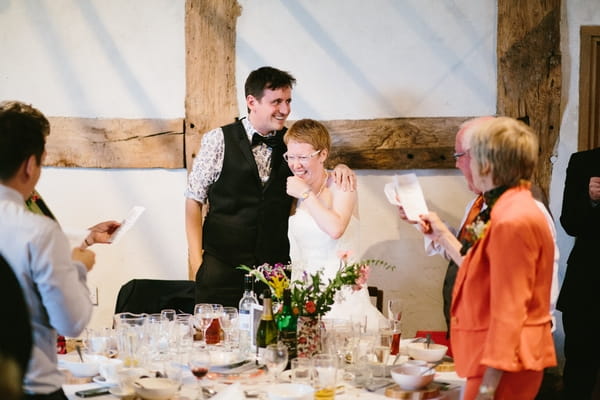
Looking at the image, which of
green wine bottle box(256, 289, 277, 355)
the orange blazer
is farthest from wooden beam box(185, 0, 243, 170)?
the orange blazer

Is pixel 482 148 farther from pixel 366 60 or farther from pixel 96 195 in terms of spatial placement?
pixel 96 195

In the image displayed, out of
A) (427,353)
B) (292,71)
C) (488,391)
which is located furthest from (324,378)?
(292,71)

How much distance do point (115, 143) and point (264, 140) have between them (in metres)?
1.21

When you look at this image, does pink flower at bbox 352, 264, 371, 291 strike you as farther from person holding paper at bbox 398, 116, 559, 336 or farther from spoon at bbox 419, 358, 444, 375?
spoon at bbox 419, 358, 444, 375

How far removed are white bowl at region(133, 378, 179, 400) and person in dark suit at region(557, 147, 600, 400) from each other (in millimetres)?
2330

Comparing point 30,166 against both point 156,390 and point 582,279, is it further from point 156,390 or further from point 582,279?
point 582,279

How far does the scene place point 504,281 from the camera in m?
1.98

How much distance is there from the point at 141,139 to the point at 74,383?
229 centimetres

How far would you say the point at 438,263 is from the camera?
14.4 feet

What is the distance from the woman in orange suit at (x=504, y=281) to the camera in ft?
6.48

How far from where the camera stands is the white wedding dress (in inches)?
137

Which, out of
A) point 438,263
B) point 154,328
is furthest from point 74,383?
point 438,263

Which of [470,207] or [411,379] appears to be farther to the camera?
[470,207]

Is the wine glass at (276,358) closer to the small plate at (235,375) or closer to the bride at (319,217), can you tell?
the small plate at (235,375)
